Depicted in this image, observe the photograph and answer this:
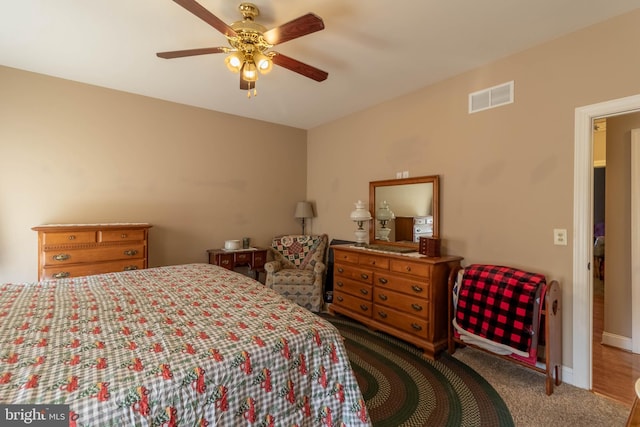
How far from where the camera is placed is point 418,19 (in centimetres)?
215

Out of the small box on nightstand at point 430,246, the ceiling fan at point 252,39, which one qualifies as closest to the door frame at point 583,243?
the small box on nightstand at point 430,246

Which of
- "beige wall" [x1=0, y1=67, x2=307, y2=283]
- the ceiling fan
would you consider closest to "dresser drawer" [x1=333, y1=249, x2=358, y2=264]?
"beige wall" [x1=0, y1=67, x2=307, y2=283]

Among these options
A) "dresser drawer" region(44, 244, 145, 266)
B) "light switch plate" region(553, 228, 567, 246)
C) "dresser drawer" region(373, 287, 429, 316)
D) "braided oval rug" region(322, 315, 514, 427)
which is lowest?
"braided oval rug" region(322, 315, 514, 427)

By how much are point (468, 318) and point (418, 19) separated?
2.37 m

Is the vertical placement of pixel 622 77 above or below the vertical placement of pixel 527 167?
above

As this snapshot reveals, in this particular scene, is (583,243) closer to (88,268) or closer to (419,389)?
(419,389)

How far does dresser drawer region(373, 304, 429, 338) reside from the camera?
2.74 m

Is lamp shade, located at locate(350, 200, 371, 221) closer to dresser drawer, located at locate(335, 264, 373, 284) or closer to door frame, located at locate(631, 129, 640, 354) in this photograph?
dresser drawer, located at locate(335, 264, 373, 284)

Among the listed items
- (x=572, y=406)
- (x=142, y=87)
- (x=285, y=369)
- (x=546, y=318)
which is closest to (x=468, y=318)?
(x=546, y=318)

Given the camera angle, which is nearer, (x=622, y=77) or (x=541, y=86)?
(x=622, y=77)

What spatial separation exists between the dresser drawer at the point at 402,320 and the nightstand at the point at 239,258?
176cm

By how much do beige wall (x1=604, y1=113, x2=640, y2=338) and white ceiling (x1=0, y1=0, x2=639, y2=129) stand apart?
135 cm

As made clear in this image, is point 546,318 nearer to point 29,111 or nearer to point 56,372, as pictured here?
point 56,372

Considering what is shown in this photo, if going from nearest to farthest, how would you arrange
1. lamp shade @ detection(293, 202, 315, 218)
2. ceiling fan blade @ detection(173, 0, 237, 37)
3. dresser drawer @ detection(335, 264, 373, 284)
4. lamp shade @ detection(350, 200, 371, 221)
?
ceiling fan blade @ detection(173, 0, 237, 37), dresser drawer @ detection(335, 264, 373, 284), lamp shade @ detection(350, 200, 371, 221), lamp shade @ detection(293, 202, 315, 218)
